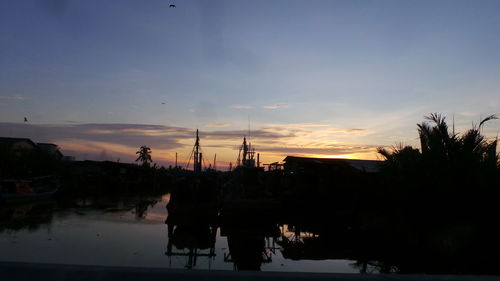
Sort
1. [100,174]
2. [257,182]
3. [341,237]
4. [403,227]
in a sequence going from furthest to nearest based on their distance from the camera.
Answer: [100,174] < [257,182] < [341,237] < [403,227]

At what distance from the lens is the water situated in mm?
14344

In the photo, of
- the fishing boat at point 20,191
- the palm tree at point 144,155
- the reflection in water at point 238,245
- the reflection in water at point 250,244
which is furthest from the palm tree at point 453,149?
the palm tree at point 144,155

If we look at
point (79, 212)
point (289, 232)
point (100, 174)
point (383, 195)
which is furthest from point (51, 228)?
point (100, 174)

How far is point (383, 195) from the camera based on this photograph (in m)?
16.3

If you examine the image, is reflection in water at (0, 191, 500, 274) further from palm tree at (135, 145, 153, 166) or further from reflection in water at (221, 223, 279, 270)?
palm tree at (135, 145, 153, 166)

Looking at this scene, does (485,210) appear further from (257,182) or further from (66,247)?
(257,182)

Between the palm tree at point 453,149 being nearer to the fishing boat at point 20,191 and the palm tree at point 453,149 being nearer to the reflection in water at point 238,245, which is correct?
the reflection in water at point 238,245

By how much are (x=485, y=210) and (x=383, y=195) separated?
15.2 feet

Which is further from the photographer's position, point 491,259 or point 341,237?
point 341,237

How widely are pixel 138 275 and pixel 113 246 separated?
14786 mm

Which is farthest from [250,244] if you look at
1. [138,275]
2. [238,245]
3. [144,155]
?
[144,155]

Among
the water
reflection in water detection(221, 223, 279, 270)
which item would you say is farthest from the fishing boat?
reflection in water detection(221, 223, 279, 270)

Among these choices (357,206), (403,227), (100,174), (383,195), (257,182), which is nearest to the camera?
(403,227)

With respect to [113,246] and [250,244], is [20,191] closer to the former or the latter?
[113,246]
